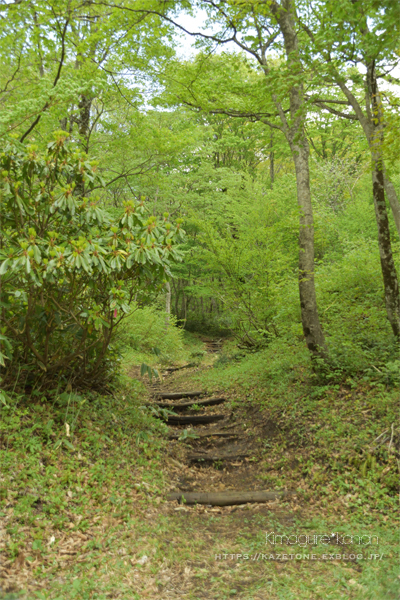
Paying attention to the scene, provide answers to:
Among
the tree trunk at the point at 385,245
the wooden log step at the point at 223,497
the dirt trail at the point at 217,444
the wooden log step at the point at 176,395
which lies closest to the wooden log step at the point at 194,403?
the dirt trail at the point at 217,444

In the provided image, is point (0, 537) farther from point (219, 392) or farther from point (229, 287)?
point (229, 287)

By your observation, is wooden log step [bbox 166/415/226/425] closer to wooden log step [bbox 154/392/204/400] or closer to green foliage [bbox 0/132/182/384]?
wooden log step [bbox 154/392/204/400]

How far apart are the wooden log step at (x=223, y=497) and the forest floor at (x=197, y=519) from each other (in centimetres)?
8

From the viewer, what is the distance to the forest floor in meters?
3.03

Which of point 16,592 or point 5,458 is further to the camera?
point 5,458

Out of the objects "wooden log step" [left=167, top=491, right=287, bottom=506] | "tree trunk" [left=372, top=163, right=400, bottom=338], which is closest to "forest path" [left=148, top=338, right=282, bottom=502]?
"wooden log step" [left=167, top=491, right=287, bottom=506]

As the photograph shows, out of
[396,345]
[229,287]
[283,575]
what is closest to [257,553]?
[283,575]

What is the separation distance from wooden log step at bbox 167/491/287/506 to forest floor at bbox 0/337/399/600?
8 centimetres

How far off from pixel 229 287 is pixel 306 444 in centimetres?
552

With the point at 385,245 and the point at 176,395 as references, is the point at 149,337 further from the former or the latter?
the point at 385,245

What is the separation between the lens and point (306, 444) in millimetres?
5590

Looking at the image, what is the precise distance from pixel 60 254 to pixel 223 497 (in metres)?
3.79

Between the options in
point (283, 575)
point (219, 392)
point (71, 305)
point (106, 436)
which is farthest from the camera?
point (219, 392)

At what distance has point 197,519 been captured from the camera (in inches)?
176
